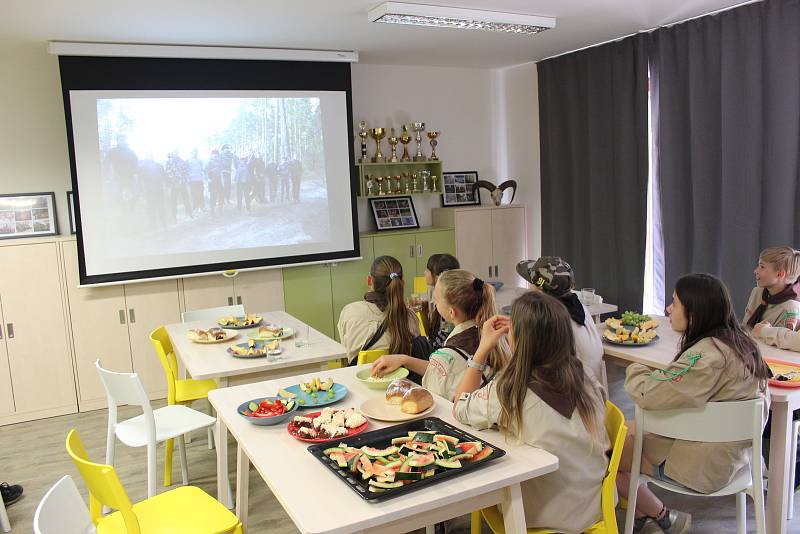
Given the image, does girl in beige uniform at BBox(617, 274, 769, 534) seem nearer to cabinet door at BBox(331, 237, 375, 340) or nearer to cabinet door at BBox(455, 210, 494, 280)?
cabinet door at BBox(331, 237, 375, 340)

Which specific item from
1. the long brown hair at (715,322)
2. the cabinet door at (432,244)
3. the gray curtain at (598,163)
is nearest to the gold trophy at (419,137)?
the cabinet door at (432,244)

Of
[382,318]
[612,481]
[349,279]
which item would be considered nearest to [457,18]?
[382,318]

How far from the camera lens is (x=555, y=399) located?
1.97 m

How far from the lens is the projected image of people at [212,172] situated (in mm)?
5047

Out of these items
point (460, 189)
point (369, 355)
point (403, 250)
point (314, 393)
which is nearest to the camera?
point (314, 393)

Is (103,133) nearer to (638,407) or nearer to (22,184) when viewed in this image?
(22,184)

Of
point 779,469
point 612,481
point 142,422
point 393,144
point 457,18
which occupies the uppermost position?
point 457,18

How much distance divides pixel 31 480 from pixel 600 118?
5182 millimetres

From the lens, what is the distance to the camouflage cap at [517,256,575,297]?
2.92m

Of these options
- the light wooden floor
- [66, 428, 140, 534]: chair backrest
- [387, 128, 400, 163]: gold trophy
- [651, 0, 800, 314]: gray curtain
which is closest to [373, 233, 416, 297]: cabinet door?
[387, 128, 400, 163]: gold trophy

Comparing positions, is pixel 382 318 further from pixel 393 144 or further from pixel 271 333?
pixel 393 144

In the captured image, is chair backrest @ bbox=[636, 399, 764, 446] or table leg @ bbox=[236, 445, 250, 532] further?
table leg @ bbox=[236, 445, 250, 532]

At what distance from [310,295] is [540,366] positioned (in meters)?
3.90

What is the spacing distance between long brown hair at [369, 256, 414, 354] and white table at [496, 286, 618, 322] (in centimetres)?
73
